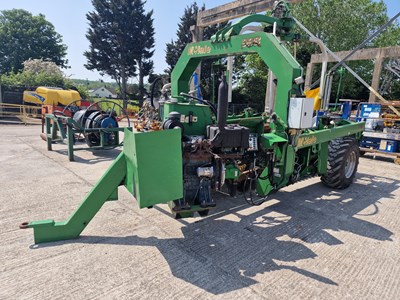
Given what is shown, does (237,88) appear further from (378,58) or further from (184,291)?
(184,291)

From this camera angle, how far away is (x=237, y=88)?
24547 mm

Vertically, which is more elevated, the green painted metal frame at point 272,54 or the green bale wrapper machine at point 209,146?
the green painted metal frame at point 272,54

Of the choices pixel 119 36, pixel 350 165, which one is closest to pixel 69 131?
pixel 350 165

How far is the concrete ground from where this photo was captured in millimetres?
2365

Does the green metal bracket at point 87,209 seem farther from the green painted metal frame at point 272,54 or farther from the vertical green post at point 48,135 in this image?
the vertical green post at point 48,135

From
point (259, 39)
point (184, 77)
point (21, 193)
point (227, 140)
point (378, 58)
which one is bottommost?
point (21, 193)

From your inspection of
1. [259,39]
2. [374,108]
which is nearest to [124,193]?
[259,39]

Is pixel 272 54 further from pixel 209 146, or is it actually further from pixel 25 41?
pixel 25 41

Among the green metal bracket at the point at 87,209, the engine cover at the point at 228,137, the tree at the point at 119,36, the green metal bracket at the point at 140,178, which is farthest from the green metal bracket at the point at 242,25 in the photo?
the tree at the point at 119,36

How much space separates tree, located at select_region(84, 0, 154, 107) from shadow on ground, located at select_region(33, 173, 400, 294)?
28585 mm

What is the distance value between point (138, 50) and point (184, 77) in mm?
29050

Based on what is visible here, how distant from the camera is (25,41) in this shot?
122 feet

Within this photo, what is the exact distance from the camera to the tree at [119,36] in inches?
1214

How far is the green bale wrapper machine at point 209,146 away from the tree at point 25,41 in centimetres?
3957
